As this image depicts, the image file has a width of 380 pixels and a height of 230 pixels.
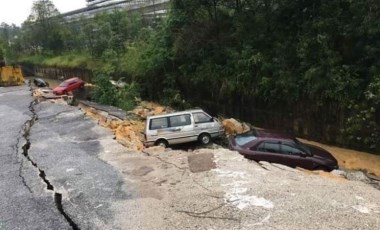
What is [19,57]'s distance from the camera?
66.3m

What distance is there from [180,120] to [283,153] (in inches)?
183

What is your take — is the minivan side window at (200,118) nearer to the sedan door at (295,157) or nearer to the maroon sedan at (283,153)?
the maroon sedan at (283,153)

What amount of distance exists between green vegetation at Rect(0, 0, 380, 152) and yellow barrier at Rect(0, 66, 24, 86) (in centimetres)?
802

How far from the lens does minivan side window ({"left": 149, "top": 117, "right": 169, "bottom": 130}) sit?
14.6 m

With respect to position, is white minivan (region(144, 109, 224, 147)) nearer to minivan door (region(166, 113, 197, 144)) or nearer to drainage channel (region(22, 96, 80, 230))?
minivan door (region(166, 113, 197, 144))


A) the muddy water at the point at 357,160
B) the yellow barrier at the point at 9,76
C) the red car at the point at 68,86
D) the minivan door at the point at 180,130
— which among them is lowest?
the muddy water at the point at 357,160

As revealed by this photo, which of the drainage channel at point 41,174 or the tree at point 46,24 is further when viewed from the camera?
the tree at point 46,24

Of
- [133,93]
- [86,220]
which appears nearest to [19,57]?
[133,93]

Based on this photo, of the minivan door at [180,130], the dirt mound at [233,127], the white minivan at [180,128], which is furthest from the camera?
the dirt mound at [233,127]

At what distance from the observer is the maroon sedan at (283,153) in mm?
11195

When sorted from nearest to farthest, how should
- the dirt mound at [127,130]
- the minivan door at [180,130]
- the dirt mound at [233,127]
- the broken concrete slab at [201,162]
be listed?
the broken concrete slab at [201,162]
the dirt mound at [127,130]
the minivan door at [180,130]
the dirt mound at [233,127]

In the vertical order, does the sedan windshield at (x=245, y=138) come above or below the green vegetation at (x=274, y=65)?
below

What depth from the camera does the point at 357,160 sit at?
13.7 m

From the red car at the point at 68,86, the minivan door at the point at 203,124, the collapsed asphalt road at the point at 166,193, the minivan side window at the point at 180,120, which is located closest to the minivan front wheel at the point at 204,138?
the minivan door at the point at 203,124
